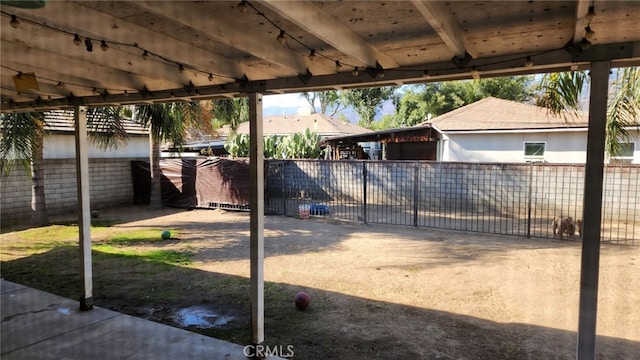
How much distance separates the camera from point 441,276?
5.93 meters

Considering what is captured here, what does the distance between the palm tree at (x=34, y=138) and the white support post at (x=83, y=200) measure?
440cm

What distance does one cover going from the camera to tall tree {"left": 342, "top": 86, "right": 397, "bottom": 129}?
3231 centimetres

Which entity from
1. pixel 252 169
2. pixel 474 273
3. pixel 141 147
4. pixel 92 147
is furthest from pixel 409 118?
pixel 252 169

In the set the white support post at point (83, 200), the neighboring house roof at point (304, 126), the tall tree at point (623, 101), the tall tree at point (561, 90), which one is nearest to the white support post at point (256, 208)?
the white support post at point (83, 200)

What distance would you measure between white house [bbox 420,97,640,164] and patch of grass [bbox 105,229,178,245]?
31.5 ft


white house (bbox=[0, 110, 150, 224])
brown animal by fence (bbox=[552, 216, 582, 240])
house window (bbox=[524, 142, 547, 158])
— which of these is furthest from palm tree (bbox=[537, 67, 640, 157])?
white house (bbox=[0, 110, 150, 224])

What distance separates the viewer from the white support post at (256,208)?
3.45m

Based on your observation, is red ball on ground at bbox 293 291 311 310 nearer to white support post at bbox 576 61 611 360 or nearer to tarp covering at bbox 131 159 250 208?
white support post at bbox 576 61 611 360

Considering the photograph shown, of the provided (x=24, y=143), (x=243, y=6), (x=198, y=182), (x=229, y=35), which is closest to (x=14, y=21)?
(x=229, y=35)

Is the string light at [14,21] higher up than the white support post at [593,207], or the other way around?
the string light at [14,21]

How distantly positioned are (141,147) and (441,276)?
39.9ft

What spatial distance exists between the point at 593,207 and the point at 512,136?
11.5 meters

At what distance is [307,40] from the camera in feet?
8.67

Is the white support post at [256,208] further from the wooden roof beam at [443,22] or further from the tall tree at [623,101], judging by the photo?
the tall tree at [623,101]
